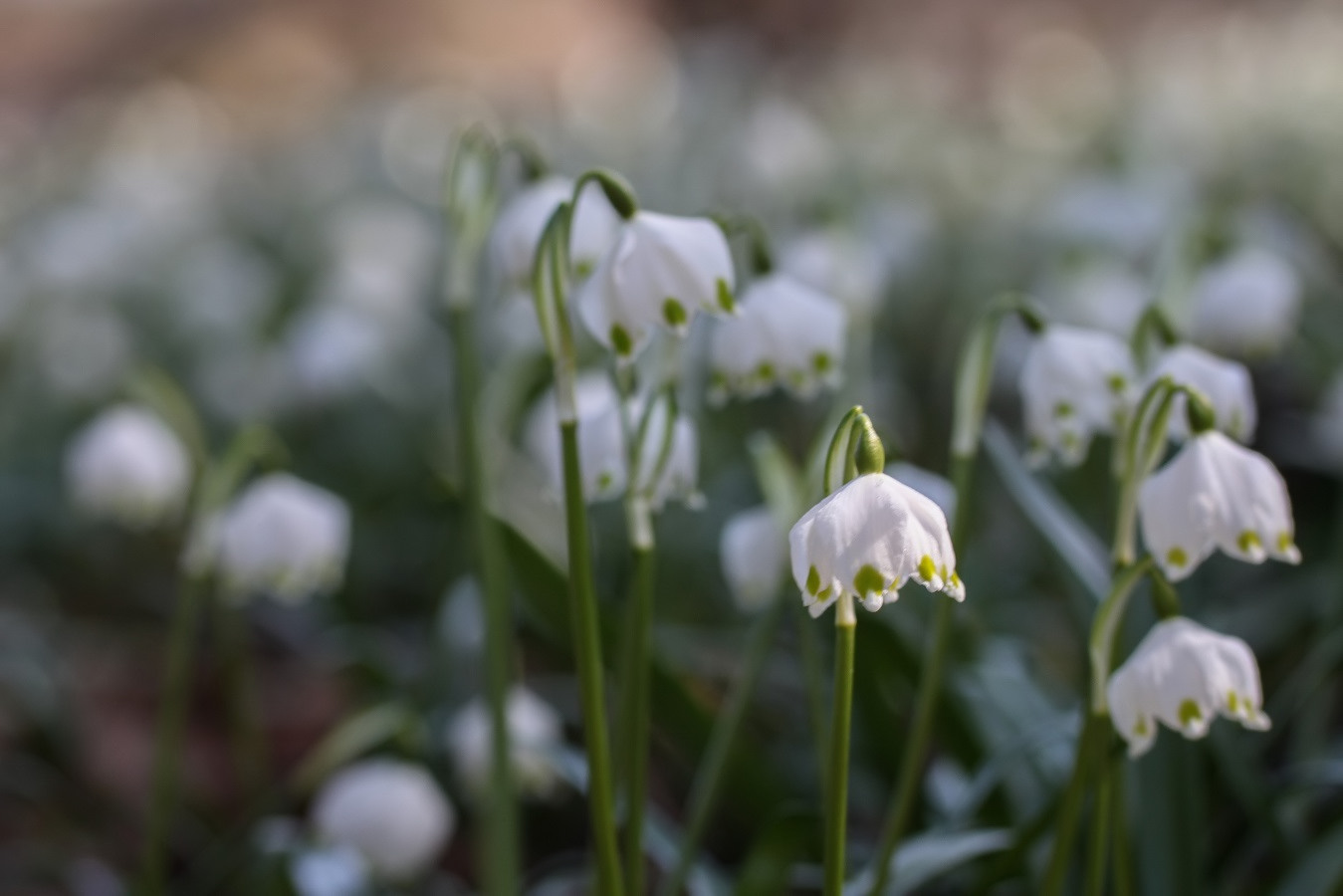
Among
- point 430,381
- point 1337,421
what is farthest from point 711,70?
point 1337,421

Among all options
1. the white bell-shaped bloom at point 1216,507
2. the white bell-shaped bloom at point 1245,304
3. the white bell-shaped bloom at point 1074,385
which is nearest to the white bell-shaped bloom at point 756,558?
the white bell-shaped bloom at point 1074,385

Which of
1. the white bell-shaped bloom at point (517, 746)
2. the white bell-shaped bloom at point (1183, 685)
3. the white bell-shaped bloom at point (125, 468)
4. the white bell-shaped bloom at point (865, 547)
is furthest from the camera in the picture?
the white bell-shaped bloom at point (125, 468)

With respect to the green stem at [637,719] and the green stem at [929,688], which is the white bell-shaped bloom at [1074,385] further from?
the green stem at [637,719]

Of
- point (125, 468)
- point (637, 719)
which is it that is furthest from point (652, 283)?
point (125, 468)

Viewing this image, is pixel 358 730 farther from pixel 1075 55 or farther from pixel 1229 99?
pixel 1075 55

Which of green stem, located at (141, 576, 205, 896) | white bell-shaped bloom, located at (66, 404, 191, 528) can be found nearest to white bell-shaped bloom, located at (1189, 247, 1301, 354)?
green stem, located at (141, 576, 205, 896)
